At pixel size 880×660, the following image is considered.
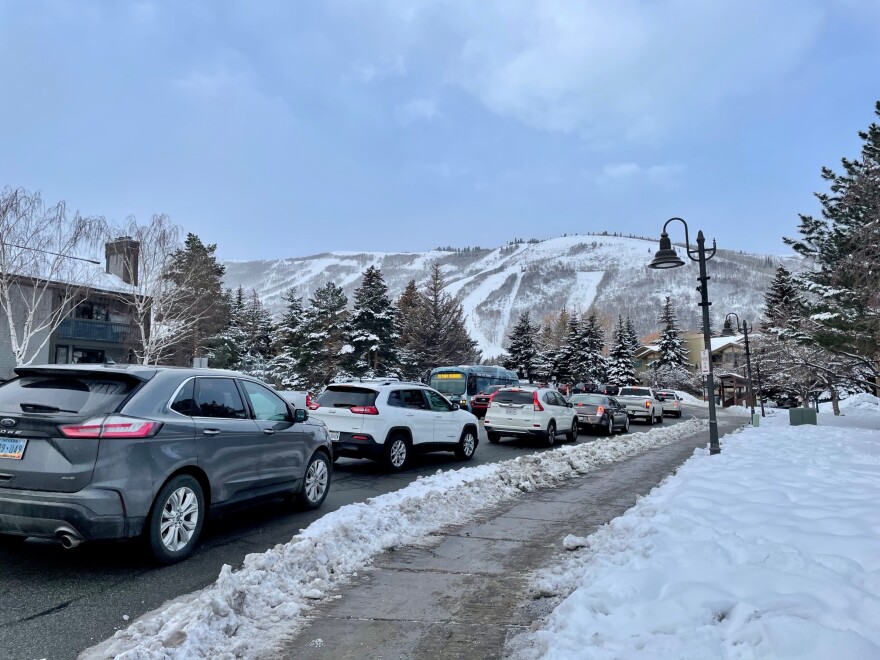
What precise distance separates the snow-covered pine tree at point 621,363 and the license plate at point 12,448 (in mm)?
78356

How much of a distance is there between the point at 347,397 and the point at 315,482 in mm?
3633

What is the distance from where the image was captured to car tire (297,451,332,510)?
24.5 feet

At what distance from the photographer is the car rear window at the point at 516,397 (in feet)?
58.0

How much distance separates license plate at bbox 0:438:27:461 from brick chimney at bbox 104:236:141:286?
94.5ft

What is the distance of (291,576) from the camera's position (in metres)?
4.66

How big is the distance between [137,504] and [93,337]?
35.4 metres

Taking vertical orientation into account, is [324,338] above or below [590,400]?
above

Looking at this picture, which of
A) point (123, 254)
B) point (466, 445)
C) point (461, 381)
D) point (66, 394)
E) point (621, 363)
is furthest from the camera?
point (621, 363)

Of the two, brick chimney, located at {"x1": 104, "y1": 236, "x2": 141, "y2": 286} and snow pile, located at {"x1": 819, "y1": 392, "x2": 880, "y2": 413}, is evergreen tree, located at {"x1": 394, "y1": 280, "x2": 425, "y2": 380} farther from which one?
snow pile, located at {"x1": 819, "y1": 392, "x2": 880, "y2": 413}

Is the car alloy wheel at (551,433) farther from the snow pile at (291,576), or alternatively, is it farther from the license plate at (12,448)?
the license plate at (12,448)

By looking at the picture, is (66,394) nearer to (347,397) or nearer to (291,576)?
(291,576)

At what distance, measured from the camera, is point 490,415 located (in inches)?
706

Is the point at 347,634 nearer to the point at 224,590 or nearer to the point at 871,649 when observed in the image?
the point at 224,590

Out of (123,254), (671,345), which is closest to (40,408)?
(123,254)
